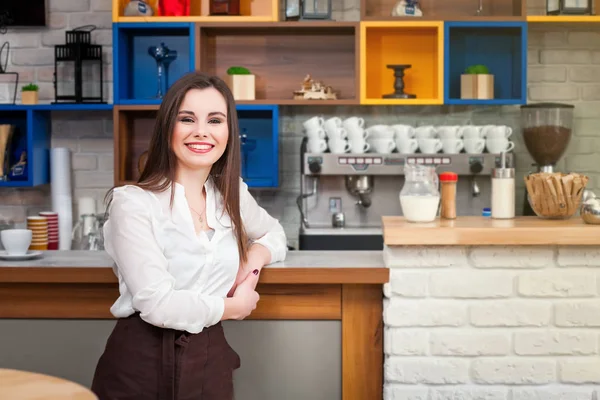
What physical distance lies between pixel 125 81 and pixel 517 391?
8.90ft

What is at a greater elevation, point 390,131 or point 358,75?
point 358,75

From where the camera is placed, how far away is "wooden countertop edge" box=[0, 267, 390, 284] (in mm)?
2146

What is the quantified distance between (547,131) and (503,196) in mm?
1717

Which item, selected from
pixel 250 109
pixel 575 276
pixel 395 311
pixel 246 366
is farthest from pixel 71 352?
pixel 250 109

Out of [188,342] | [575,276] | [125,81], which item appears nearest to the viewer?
[188,342]

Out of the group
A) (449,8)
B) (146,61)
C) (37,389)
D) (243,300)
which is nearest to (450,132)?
(449,8)

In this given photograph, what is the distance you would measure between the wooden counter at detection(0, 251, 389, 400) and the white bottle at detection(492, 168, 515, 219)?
392 mm

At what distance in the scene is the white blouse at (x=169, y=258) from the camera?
1.77 meters

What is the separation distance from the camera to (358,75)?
13.0ft

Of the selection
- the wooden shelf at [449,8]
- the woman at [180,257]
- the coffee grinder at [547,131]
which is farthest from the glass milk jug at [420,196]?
the wooden shelf at [449,8]

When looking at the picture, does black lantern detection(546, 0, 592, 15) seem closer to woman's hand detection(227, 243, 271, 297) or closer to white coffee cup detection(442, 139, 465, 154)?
white coffee cup detection(442, 139, 465, 154)

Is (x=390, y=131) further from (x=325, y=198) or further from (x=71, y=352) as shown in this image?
(x=71, y=352)

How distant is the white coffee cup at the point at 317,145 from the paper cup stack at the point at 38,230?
1235 millimetres

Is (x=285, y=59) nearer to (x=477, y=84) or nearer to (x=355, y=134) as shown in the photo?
(x=355, y=134)
